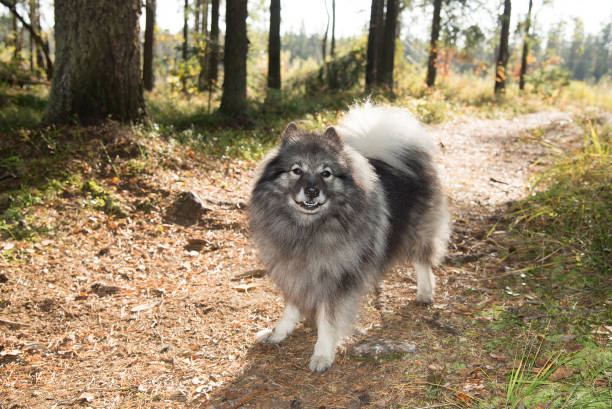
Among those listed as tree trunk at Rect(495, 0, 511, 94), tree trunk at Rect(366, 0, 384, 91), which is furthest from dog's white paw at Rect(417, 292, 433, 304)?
tree trunk at Rect(495, 0, 511, 94)

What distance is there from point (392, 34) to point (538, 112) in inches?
244

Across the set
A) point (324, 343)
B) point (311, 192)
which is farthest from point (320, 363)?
point (311, 192)

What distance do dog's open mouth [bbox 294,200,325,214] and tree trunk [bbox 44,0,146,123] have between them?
4339mm

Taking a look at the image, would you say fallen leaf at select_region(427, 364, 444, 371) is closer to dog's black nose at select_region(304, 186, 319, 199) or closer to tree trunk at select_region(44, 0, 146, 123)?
dog's black nose at select_region(304, 186, 319, 199)

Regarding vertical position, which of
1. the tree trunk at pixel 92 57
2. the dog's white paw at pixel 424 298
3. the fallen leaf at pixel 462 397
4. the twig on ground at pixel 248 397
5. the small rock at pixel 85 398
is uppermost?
the tree trunk at pixel 92 57

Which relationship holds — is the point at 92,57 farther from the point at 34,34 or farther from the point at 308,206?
the point at 308,206

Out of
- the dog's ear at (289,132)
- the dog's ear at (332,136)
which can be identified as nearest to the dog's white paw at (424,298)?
the dog's ear at (332,136)

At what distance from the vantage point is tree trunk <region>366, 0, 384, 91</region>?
1333 cm

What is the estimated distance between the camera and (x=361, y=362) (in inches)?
112

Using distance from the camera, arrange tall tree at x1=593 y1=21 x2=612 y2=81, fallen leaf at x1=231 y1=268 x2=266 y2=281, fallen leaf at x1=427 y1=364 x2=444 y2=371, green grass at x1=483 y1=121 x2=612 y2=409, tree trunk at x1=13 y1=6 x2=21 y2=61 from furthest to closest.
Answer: tall tree at x1=593 y1=21 x2=612 y2=81 < tree trunk at x1=13 y1=6 x2=21 y2=61 < fallen leaf at x1=231 y1=268 x2=266 y2=281 < fallen leaf at x1=427 y1=364 x2=444 y2=371 < green grass at x1=483 y1=121 x2=612 y2=409

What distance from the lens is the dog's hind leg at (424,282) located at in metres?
3.65

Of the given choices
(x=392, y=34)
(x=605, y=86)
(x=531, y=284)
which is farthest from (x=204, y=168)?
(x=605, y=86)

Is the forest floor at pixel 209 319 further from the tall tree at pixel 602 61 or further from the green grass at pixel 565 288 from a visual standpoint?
the tall tree at pixel 602 61

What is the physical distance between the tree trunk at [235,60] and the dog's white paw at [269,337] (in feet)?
21.0
